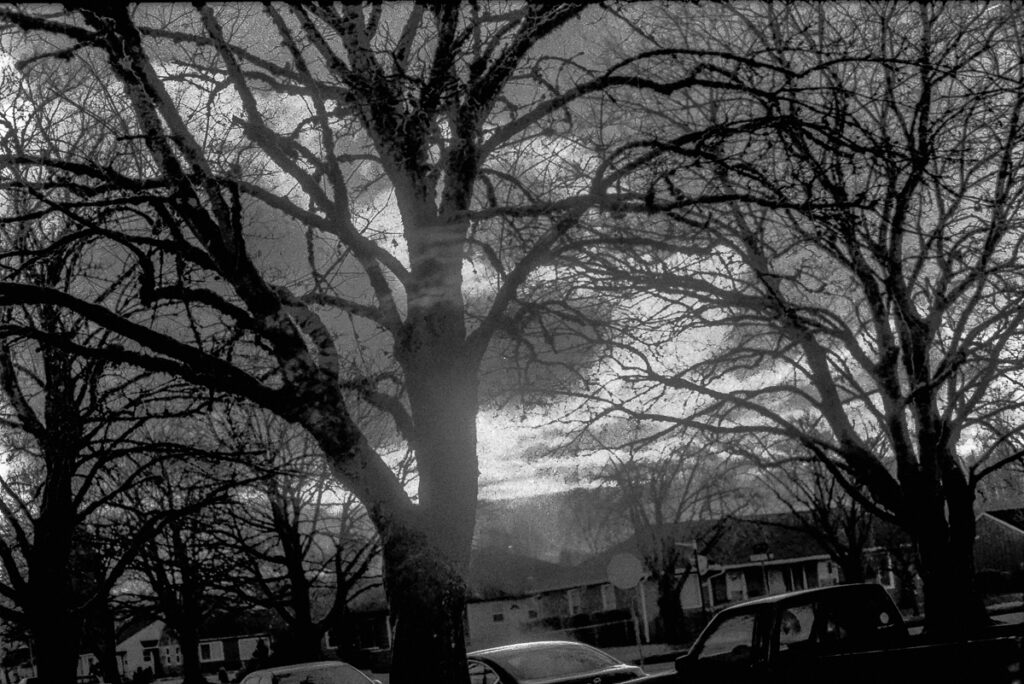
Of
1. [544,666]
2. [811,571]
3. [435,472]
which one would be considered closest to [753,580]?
[811,571]

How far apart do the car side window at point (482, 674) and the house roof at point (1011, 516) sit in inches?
2641

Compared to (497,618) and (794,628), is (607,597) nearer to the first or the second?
(497,618)

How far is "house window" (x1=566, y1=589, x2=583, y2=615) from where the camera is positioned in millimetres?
65625

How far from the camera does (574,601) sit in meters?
65.9

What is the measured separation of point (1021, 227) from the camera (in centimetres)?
1538

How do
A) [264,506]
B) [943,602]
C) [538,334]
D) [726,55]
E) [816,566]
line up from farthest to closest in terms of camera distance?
1. [816,566]
2. [264,506]
3. [943,602]
4. [538,334]
5. [726,55]

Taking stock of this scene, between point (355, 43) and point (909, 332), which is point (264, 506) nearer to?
point (909, 332)

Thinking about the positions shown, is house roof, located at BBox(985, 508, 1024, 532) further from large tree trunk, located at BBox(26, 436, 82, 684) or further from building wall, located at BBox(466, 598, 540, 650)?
large tree trunk, located at BBox(26, 436, 82, 684)

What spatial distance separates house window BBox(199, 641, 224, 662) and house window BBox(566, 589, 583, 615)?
38.0 m

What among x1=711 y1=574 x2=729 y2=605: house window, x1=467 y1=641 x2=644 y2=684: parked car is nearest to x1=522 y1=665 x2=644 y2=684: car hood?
x1=467 y1=641 x2=644 y2=684: parked car

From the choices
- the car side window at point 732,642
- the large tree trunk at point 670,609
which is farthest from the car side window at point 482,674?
the large tree trunk at point 670,609

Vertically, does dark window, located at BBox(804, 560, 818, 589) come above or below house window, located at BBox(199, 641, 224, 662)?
above

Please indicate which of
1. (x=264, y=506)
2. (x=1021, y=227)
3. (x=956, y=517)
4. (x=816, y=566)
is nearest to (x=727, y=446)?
(x=956, y=517)

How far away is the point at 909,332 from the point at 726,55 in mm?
8562
